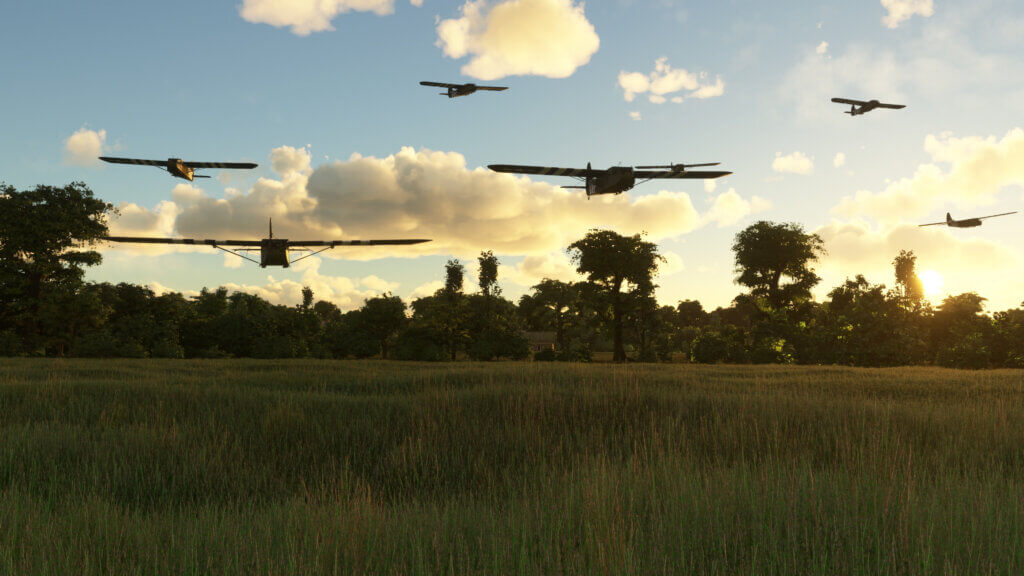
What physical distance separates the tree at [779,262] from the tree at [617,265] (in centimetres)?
948

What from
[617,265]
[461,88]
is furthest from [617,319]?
[461,88]

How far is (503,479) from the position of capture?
8.74 meters

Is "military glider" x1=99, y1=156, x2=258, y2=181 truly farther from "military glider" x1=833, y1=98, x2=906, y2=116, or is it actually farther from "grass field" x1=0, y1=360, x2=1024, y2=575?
"military glider" x1=833, y1=98, x2=906, y2=116

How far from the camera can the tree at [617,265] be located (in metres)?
56.4

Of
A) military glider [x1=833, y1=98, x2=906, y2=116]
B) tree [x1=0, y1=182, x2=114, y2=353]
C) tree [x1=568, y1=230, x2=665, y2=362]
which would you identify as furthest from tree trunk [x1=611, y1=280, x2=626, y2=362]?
tree [x1=0, y1=182, x2=114, y2=353]

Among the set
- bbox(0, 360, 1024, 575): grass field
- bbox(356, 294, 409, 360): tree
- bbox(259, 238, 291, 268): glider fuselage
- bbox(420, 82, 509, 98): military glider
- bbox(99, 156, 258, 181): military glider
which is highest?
bbox(420, 82, 509, 98): military glider

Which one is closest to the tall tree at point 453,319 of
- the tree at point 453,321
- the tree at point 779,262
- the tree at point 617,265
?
the tree at point 453,321

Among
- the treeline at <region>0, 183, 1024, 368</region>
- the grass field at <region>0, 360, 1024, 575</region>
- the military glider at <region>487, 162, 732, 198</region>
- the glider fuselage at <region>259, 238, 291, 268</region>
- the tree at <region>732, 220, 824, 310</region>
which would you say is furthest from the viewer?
the tree at <region>732, 220, 824, 310</region>

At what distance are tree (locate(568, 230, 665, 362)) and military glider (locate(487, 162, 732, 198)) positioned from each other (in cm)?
3018

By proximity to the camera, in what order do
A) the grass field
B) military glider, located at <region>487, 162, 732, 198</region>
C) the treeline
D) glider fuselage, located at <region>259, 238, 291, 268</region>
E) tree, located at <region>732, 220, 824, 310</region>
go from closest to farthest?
the grass field → military glider, located at <region>487, 162, 732, 198</region> → glider fuselage, located at <region>259, 238, 291, 268</region> → the treeline → tree, located at <region>732, 220, 824, 310</region>

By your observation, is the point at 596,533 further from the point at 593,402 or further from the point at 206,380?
the point at 206,380

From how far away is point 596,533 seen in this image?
16.0 ft

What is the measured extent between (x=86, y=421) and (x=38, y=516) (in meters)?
8.58

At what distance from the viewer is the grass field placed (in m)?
4.75
